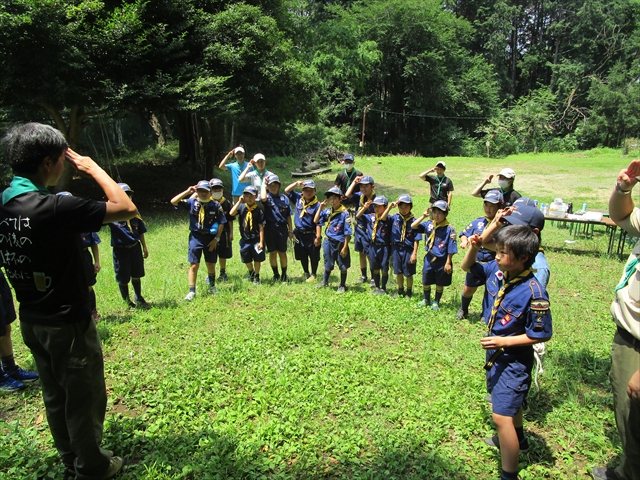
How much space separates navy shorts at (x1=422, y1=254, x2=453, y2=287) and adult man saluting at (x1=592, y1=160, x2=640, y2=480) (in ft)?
11.0

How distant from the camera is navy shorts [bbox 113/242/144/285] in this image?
6.08 m

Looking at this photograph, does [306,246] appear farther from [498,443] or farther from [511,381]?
[511,381]

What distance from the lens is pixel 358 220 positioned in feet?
24.5

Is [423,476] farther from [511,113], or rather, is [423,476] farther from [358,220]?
[511,113]

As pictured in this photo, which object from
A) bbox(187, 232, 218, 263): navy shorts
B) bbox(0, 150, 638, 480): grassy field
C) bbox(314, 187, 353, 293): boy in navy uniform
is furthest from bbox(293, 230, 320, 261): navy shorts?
bbox(187, 232, 218, 263): navy shorts

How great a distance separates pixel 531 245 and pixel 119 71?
12424 millimetres

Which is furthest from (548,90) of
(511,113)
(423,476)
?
(423,476)

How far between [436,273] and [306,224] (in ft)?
7.89

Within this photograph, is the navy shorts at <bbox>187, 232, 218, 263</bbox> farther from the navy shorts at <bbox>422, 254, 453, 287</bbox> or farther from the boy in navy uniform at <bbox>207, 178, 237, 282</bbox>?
the navy shorts at <bbox>422, 254, 453, 287</bbox>

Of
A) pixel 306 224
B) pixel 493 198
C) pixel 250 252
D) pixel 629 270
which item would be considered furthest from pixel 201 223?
pixel 629 270

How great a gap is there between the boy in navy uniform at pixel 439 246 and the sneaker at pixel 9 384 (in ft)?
16.8

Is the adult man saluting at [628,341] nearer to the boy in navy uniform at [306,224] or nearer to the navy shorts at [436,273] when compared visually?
the navy shorts at [436,273]

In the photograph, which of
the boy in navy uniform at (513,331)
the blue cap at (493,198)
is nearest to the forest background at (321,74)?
the blue cap at (493,198)

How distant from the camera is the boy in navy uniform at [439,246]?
616cm
